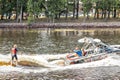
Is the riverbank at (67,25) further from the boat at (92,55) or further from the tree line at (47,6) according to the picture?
the boat at (92,55)

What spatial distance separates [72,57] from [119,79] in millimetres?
10238

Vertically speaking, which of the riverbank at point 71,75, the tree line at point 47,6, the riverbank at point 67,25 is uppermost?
the riverbank at point 71,75

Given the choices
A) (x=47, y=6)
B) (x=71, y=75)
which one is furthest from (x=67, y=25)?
(x=71, y=75)

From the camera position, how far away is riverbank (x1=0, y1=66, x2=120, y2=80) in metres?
39.1

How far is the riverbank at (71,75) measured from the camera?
39122mm

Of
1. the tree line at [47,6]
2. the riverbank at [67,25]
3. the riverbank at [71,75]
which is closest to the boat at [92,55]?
the riverbank at [71,75]

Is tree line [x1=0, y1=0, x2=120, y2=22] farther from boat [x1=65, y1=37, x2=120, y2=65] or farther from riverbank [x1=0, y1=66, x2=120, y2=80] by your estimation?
riverbank [x1=0, y1=66, x2=120, y2=80]

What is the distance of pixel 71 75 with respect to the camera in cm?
4053

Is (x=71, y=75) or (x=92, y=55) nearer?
(x=71, y=75)

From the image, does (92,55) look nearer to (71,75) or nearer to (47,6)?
(71,75)

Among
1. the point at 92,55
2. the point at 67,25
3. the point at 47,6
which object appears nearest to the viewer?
the point at 92,55

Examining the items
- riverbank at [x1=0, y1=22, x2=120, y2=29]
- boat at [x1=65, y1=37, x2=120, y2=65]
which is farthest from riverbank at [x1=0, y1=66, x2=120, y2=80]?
riverbank at [x1=0, y1=22, x2=120, y2=29]

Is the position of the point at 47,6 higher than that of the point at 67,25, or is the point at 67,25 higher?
the point at 47,6

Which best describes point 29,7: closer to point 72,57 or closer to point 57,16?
point 57,16
